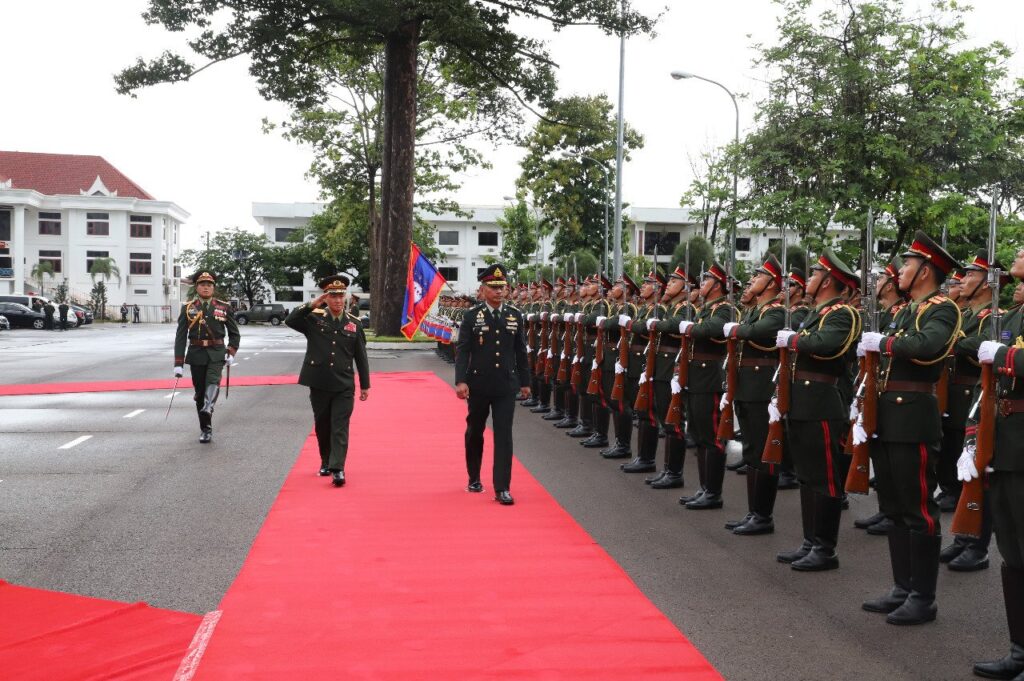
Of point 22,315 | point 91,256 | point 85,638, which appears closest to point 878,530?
point 85,638

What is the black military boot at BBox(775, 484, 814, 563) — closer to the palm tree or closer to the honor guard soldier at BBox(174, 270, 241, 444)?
the honor guard soldier at BBox(174, 270, 241, 444)

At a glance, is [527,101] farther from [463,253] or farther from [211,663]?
[463,253]

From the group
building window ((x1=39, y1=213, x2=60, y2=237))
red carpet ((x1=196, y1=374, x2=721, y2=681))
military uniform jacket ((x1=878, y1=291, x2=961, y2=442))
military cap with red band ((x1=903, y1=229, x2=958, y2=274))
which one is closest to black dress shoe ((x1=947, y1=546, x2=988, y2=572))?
military uniform jacket ((x1=878, y1=291, x2=961, y2=442))

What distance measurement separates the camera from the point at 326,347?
9.44 metres

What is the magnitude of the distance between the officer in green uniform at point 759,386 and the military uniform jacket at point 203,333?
20.6 feet

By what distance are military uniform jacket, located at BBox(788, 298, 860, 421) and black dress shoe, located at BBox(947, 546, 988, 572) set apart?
1.10 metres

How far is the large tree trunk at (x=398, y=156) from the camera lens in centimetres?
3083

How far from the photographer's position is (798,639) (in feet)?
16.7

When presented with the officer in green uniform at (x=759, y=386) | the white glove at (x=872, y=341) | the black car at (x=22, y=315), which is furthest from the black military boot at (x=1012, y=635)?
the black car at (x=22, y=315)

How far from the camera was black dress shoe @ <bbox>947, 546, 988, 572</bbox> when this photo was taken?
21.5 feet

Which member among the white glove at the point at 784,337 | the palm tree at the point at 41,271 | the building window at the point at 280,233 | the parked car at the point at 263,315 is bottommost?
the parked car at the point at 263,315

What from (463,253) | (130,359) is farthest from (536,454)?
(463,253)

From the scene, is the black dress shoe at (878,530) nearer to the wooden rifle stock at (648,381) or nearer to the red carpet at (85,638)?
the wooden rifle stock at (648,381)

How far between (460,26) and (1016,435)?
75.0ft
